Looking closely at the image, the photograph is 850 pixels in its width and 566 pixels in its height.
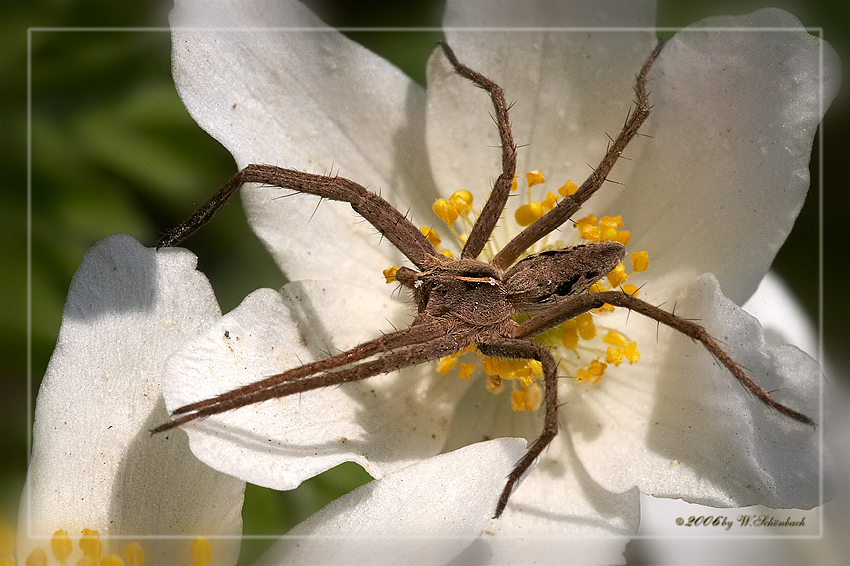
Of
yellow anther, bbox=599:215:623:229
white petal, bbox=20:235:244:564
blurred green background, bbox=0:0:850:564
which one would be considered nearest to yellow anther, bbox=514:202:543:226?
yellow anther, bbox=599:215:623:229

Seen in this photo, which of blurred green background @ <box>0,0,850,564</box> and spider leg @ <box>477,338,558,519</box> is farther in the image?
blurred green background @ <box>0,0,850,564</box>

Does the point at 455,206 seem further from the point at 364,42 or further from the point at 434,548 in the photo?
the point at 434,548

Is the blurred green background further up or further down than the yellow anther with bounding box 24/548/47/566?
further up

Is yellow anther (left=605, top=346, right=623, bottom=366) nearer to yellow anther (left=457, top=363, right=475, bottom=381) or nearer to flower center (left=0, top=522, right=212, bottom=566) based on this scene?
yellow anther (left=457, top=363, right=475, bottom=381)

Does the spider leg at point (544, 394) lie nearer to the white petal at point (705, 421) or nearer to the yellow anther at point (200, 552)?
the white petal at point (705, 421)

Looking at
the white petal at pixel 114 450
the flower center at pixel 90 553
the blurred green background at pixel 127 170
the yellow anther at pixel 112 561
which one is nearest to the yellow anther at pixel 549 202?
the blurred green background at pixel 127 170

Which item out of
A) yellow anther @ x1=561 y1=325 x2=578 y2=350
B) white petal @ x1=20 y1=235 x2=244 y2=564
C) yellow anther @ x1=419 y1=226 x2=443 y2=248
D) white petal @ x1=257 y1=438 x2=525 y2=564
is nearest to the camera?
white petal @ x1=257 y1=438 x2=525 y2=564
